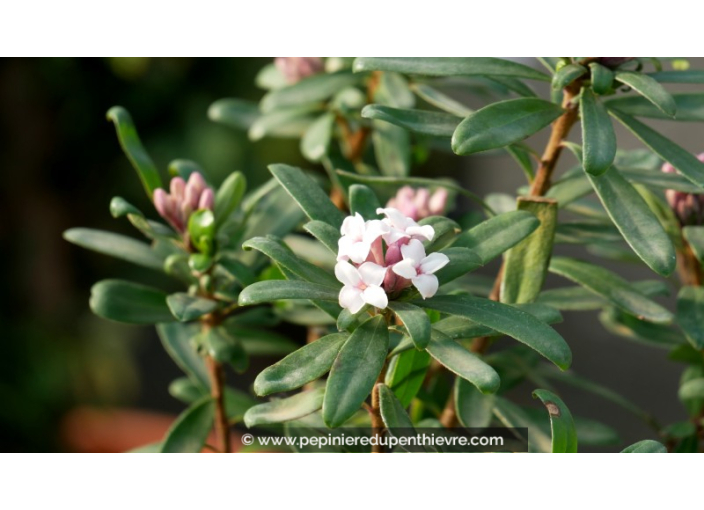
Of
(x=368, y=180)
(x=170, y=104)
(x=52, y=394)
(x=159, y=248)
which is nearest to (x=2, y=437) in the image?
(x=52, y=394)

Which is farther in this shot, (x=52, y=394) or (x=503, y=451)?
(x=52, y=394)

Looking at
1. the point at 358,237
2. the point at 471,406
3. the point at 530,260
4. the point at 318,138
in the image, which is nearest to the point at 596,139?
the point at 530,260

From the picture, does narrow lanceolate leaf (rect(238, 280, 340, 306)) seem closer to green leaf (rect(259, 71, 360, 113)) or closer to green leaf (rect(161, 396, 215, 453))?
green leaf (rect(161, 396, 215, 453))

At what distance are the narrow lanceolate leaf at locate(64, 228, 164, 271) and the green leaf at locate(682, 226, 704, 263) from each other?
721mm

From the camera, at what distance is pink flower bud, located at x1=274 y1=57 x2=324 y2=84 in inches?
58.4

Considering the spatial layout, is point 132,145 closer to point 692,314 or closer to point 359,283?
point 359,283

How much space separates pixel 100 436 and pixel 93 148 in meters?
1.12

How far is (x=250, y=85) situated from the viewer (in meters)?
3.26

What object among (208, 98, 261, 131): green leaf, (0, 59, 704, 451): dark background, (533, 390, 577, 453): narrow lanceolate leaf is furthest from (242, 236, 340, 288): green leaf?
(0, 59, 704, 451): dark background

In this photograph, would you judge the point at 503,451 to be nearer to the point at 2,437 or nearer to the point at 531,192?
the point at 531,192

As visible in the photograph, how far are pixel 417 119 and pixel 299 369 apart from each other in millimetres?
349

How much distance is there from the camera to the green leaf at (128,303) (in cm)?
109

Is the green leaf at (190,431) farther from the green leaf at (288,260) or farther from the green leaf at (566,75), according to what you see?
the green leaf at (566,75)

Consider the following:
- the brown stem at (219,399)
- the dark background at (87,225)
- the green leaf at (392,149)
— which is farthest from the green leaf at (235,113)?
the dark background at (87,225)
